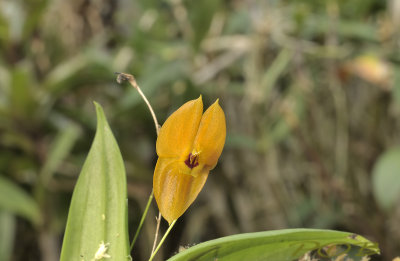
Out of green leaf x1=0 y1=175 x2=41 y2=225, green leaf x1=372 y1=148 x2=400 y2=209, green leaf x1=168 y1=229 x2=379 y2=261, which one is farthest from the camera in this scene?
green leaf x1=0 y1=175 x2=41 y2=225

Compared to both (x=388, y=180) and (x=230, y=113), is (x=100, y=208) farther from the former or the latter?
(x=230, y=113)

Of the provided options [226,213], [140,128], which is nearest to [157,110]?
[140,128]

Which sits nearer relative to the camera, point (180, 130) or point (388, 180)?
point (180, 130)

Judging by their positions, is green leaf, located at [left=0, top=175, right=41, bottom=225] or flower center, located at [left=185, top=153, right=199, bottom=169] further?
green leaf, located at [left=0, top=175, right=41, bottom=225]

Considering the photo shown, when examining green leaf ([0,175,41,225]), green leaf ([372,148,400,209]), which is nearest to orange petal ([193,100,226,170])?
green leaf ([372,148,400,209])

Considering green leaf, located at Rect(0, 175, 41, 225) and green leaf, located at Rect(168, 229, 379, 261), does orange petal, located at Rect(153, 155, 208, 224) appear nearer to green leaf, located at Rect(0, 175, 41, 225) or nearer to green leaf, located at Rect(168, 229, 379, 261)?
green leaf, located at Rect(168, 229, 379, 261)

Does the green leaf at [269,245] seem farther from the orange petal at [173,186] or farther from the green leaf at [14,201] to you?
the green leaf at [14,201]

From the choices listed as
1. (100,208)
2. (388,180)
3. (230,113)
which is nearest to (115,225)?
(100,208)

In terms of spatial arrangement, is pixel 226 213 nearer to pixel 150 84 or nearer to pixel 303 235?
pixel 150 84
